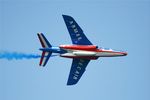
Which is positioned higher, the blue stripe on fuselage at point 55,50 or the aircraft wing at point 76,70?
the blue stripe on fuselage at point 55,50

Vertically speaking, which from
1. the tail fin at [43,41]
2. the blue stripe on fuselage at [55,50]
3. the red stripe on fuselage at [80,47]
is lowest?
the blue stripe on fuselage at [55,50]

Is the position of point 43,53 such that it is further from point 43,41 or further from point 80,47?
point 80,47

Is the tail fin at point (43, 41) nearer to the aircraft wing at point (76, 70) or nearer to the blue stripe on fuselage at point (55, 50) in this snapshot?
the blue stripe on fuselage at point (55, 50)

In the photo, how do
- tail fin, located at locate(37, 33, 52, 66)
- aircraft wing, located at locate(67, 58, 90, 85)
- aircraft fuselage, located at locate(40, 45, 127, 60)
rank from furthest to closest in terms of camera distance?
aircraft wing, located at locate(67, 58, 90, 85) < tail fin, located at locate(37, 33, 52, 66) < aircraft fuselage, located at locate(40, 45, 127, 60)

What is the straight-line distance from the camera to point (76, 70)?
13725cm

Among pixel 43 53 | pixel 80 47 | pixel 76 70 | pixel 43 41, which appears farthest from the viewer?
pixel 76 70

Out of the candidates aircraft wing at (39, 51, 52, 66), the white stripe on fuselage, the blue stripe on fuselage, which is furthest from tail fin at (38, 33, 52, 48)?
the white stripe on fuselage

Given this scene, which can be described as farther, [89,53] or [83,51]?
[83,51]

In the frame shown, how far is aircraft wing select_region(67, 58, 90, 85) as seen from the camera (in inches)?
5389

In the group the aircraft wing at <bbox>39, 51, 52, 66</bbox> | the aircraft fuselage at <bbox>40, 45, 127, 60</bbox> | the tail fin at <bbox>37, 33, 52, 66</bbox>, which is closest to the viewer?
the aircraft fuselage at <bbox>40, 45, 127, 60</bbox>

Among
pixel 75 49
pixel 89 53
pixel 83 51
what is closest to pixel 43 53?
pixel 75 49

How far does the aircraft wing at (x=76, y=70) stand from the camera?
449ft

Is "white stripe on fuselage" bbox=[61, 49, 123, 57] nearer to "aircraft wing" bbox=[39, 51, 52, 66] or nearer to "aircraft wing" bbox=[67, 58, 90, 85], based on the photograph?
"aircraft wing" bbox=[39, 51, 52, 66]

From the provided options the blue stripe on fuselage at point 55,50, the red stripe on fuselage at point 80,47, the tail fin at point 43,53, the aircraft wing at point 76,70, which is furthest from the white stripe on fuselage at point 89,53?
the aircraft wing at point 76,70
